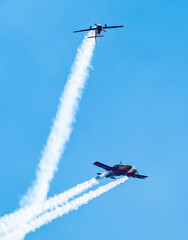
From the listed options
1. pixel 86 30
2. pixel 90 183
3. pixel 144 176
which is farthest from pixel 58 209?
pixel 86 30

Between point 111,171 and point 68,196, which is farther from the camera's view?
point 111,171

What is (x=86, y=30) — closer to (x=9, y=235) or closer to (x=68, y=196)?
(x=68, y=196)

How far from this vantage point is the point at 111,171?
12962 cm

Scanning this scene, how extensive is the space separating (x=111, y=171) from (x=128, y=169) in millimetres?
4658

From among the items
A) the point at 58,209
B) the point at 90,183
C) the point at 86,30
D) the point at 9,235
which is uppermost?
the point at 86,30

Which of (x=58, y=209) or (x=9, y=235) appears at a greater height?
(x=58, y=209)

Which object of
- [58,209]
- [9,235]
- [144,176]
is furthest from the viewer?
[144,176]

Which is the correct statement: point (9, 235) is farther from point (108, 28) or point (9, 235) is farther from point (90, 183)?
point (108, 28)

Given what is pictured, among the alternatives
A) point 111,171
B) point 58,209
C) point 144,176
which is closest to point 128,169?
point 111,171

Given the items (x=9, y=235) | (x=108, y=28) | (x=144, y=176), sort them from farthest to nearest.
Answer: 1. (x=144, y=176)
2. (x=108, y=28)
3. (x=9, y=235)

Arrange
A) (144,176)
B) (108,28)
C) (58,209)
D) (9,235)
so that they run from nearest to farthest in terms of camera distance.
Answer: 1. (9,235)
2. (58,209)
3. (108,28)
4. (144,176)

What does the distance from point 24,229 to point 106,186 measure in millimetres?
28073

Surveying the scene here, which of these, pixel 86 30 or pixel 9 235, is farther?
pixel 86 30

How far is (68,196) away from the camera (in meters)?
121
